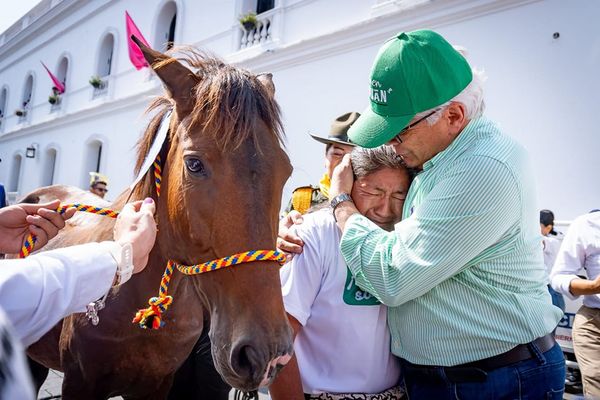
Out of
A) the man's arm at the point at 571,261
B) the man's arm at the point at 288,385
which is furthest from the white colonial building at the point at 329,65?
the man's arm at the point at 571,261

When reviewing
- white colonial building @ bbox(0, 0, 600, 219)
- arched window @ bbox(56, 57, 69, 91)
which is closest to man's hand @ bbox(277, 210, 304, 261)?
white colonial building @ bbox(0, 0, 600, 219)

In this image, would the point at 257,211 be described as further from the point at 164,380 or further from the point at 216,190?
the point at 164,380

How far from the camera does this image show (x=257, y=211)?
1.39 m

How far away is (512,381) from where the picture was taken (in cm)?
133

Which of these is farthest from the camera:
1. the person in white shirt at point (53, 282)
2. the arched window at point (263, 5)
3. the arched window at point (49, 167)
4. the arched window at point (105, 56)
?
the arched window at point (49, 167)

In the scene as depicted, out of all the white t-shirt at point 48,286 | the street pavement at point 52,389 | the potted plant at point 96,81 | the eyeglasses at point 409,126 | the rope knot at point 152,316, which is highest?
the potted plant at point 96,81

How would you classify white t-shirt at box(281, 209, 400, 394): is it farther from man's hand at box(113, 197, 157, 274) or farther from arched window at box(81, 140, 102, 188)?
arched window at box(81, 140, 102, 188)

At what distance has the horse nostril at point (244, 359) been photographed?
1.24 metres

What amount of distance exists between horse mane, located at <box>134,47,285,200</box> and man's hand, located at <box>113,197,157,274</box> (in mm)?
342

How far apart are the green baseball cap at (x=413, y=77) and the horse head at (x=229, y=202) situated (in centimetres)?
42

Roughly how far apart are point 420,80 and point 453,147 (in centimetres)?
27

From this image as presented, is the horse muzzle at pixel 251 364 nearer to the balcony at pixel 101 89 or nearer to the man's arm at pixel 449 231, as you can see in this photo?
the man's arm at pixel 449 231

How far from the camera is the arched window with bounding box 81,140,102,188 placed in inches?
637

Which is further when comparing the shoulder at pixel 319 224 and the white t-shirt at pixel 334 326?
the shoulder at pixel 319 224
